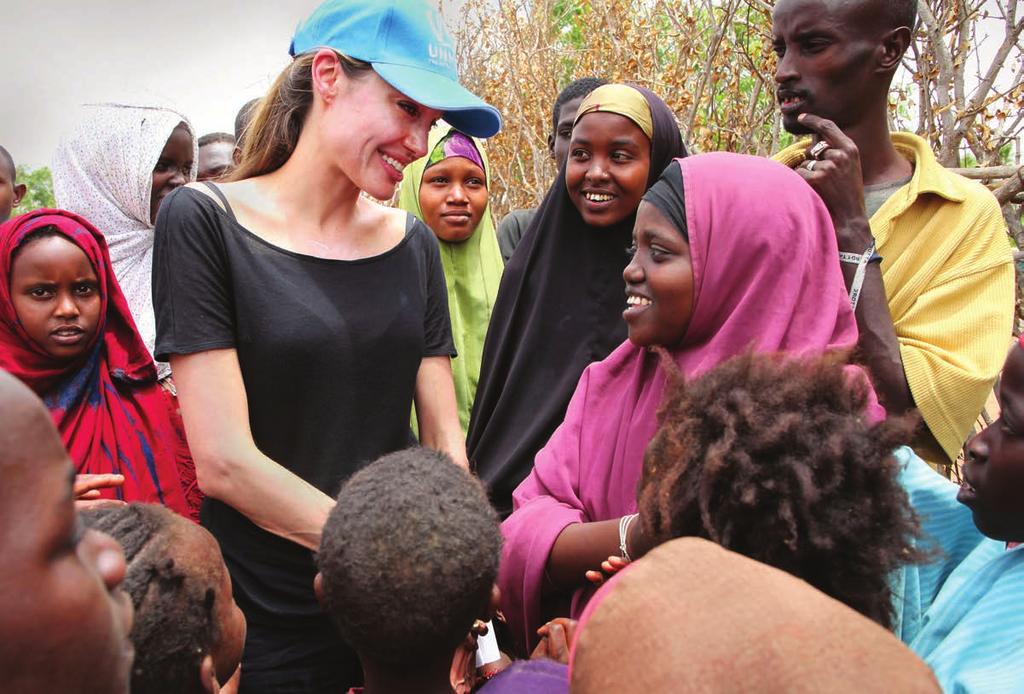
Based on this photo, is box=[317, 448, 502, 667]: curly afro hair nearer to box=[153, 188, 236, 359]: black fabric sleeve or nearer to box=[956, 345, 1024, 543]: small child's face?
box=[153, 188, 236, 359]: black fabric sleeve

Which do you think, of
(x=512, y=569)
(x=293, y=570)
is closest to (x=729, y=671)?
(x=512, y=569)

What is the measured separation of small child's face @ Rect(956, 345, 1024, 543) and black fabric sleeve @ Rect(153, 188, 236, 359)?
1.60 metres

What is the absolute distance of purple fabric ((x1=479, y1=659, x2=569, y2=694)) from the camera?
5.47 feet

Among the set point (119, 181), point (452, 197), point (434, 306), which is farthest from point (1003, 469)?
point (119, 181)

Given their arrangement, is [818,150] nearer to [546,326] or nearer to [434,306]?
[546,326]

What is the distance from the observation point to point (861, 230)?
2268 mm

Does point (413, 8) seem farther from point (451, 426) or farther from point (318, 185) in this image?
point (451, 426)

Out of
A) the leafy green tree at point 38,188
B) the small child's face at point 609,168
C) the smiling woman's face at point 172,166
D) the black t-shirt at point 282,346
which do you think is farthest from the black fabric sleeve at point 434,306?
the leafy green tree at point 38,188

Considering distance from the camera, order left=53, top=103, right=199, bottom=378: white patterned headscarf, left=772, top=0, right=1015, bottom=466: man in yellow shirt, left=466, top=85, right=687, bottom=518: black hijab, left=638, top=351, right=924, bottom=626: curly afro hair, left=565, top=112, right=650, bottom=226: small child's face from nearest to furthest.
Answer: left=638, top=351, right=924, bottom=626: curly afro hair
left=772, top=0, right=1015, bottom=466: man in yellow shirt
left=466, top=85, right=687, bottom=518: black hijab
left=565, top=112, right=650, bottom=226: small child's face
left=53, top=103, right=199, bottom=378: white patterned headscarf

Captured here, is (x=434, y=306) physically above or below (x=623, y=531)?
above

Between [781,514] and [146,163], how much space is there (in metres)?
2.94

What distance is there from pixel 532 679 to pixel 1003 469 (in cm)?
96

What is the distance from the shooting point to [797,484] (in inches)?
54.6

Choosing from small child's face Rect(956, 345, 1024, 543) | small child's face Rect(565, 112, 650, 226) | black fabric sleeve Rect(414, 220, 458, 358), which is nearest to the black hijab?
small child's face Rect(565, 112, 650, 226)
